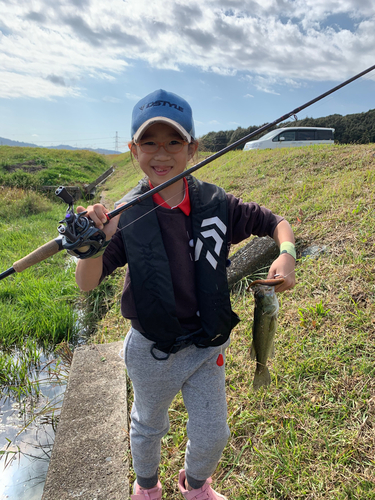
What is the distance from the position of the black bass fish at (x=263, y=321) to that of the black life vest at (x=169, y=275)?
0.17m

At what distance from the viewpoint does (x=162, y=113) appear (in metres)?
1.83

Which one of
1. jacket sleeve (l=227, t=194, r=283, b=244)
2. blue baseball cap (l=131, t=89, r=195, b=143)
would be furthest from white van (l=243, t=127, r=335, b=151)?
blue baseball cap (l=131, t=89, r=195, b=143)

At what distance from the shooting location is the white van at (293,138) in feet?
51.7

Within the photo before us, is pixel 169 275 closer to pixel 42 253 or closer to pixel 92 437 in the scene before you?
pixel 42 253

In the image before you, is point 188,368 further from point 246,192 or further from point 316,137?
point 316,137

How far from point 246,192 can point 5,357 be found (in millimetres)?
5433

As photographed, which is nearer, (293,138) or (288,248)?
(288,248)

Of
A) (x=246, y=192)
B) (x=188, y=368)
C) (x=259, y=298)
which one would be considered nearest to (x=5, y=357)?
(x=188, y=368)

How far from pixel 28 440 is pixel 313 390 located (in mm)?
2802

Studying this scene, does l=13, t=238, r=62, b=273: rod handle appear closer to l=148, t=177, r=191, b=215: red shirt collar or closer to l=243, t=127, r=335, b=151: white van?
l=148, t=177, r=191, b=215: red shirt collar

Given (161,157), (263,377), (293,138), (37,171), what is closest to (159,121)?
(161,157)

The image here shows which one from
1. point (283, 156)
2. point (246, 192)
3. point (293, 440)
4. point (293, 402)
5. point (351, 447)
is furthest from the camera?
point (283, 156)

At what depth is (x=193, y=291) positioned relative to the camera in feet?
6.35

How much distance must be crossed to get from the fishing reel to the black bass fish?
858 mm
